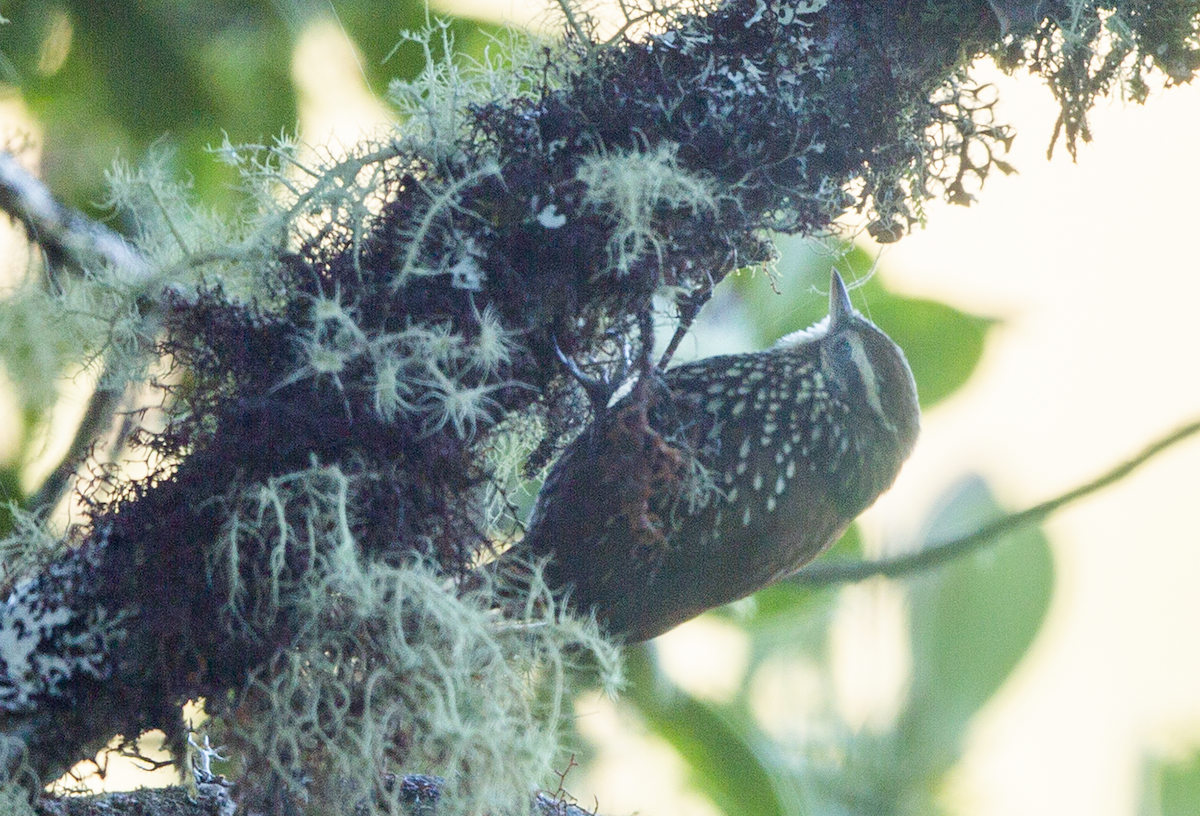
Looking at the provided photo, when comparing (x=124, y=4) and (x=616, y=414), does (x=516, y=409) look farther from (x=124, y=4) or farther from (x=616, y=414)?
(x=124, y=4)

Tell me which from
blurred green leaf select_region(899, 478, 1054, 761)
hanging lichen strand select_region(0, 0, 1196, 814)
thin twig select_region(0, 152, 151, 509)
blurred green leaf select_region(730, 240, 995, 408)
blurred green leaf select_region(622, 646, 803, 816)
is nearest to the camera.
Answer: hanging lichen strand select_region(0, 0, 1196, 814)

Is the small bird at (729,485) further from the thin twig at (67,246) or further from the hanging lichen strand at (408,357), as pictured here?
the thin twig at (67,246)

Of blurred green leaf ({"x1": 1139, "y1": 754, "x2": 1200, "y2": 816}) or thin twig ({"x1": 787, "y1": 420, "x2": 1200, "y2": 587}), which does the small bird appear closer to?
thin twig ({"x1": 787, "y1": 420, "x2": 1200, "y2": 587})

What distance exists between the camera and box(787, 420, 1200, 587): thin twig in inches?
92.5

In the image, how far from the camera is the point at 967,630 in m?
5.03

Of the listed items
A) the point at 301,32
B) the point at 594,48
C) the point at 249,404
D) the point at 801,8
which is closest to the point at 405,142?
the point at 594,48

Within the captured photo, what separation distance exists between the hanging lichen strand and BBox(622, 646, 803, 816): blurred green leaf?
4.89 ft

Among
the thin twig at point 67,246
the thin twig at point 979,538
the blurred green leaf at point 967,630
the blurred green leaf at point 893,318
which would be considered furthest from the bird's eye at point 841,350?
the blurred green leaf at point 967,630

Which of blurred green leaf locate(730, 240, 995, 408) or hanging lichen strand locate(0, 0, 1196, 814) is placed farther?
blurred green leaf locate(730, 240, 995, 408)

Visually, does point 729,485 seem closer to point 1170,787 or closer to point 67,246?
point 67,246

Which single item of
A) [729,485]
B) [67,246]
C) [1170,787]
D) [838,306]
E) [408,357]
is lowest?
[408,357]

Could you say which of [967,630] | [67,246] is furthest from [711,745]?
[967,630]

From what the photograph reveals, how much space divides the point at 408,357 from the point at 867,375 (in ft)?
3.15

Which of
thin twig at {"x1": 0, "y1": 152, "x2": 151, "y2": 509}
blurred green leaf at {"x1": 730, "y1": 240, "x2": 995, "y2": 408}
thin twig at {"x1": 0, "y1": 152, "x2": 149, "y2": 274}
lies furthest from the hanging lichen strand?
blurred green leaf at {"x1": 730, "y1": 240, "x2": 995, "y2": 408}
